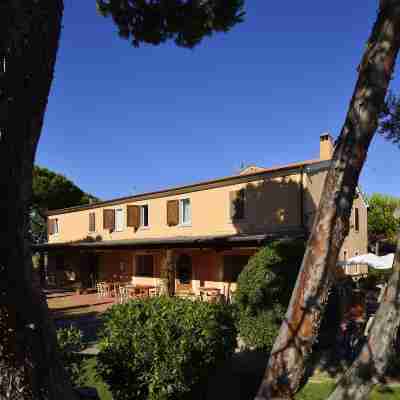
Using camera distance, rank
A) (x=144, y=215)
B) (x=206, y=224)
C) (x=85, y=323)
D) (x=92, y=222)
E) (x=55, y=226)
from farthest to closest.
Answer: (x=55, y=226), (x=92, y=222), (x=144, y=215), (x=206, y=224), (x=85, y=323)

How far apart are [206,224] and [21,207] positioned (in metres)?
15.3

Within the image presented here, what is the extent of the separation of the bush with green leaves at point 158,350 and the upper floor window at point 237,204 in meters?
10.9

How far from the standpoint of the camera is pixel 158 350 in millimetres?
5301

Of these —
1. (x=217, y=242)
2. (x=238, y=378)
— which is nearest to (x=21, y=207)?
(x=238, y=378)

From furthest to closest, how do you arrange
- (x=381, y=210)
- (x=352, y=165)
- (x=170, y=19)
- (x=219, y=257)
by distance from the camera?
1. (x=381, y=210)
2. (x=219, y=257)
3. (x=170, y=19)
4. (x=352, y=165)

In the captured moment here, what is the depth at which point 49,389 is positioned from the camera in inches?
120

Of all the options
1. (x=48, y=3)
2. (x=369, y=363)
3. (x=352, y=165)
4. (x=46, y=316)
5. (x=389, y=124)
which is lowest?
(x=369, y=363)

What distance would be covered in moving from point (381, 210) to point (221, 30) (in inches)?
994

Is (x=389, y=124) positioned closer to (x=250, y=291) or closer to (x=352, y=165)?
(x=250, y=291)

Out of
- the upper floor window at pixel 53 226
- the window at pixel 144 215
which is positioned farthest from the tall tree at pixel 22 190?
the upper floor window at pixel 53 226

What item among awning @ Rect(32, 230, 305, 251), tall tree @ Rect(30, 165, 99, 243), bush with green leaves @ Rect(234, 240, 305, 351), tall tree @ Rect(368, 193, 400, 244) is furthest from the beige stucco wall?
tall tree @ Rect(368, 193, 400, 244)

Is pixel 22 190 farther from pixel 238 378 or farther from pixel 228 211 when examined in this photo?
pixel 228 211

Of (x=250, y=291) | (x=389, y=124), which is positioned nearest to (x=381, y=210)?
(x=389, y=124)

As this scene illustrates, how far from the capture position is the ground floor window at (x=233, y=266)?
17.3 meters
